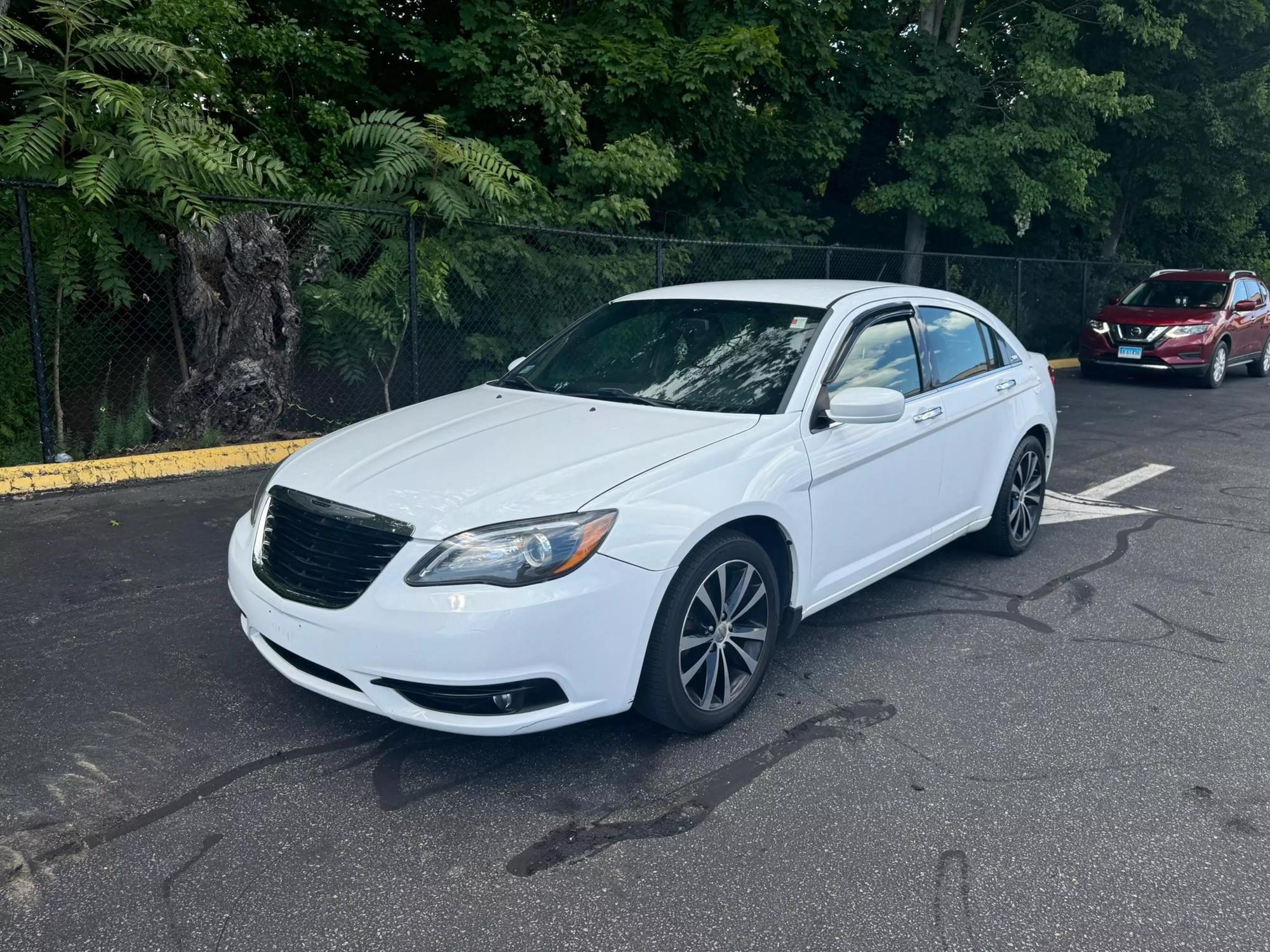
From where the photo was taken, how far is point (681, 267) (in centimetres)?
1118

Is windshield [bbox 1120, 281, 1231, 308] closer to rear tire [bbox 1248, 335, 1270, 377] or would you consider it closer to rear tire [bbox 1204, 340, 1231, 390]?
rear tire [bbox 1204, 340, 1231, 390]

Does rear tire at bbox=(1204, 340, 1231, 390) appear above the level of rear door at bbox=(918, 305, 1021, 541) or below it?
below

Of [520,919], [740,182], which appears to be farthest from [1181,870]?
[740,182]

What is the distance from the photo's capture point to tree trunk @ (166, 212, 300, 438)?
8.16m

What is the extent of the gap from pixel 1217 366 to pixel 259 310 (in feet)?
43.9

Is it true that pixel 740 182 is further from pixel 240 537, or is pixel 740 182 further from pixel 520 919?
pixel 520 919

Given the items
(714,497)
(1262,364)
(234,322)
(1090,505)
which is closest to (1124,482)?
(1090,505)

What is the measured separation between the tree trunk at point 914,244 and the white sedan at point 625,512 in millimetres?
10893

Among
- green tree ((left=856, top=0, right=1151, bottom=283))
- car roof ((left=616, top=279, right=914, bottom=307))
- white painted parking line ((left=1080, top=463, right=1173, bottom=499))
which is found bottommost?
white painted parking line ((left=1080, top=463, right=1173, bottom=499))

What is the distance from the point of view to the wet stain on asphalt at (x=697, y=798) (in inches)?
114

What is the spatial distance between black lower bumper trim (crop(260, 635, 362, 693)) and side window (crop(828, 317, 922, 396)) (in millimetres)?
2238

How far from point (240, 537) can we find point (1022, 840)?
291 centimetres

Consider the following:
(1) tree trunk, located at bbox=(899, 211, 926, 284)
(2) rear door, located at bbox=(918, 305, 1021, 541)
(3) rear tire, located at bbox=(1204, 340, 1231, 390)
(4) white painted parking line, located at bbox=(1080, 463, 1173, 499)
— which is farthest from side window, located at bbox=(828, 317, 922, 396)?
(3) rear tire, located at bbox=(1204, 340, 1231, 390)

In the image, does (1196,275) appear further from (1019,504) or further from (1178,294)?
(1019,504)
